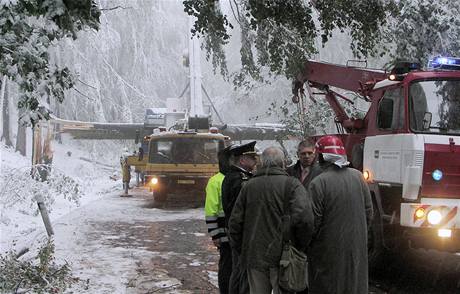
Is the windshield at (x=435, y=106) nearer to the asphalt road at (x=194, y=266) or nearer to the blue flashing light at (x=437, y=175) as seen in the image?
the blue flashing light at (x=437, y=175)

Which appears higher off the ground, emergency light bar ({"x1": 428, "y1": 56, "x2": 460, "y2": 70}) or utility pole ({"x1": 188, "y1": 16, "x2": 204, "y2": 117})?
utility pole ({"x1": 188, "y1": 16, "x2": 204, "y2": 117})

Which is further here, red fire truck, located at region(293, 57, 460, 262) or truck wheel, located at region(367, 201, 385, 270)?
truck wheel, located at region(367, 201, 385, 270)

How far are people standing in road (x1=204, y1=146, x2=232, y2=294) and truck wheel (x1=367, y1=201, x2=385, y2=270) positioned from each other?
2.43m

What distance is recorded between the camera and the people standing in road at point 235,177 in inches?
212

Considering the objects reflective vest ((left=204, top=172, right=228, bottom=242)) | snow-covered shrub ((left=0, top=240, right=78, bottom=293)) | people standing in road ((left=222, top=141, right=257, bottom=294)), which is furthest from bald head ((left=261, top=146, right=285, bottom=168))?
snow-covered shrub ((left=0, top=240, right=78, bottom=293))

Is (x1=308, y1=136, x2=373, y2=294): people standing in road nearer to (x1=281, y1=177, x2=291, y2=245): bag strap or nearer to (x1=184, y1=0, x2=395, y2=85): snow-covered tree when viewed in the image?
(x1=281, y1=177, x2=291, y2=245): bag strap

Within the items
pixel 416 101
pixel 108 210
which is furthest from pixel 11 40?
pixel 108 210

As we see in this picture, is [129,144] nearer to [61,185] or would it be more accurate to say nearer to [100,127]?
[100,127]

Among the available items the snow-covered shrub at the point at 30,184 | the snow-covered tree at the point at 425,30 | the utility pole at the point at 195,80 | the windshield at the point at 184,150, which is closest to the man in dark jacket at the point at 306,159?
the snow-covered tree at the point at 425,30

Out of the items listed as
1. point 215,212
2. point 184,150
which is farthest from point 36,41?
point 184,150

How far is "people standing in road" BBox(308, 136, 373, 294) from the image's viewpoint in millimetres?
4277

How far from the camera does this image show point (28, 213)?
1541 centimetres

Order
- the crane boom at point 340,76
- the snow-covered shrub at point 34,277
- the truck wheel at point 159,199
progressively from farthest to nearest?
the truck wheel at point 159,199
the crane boom at point 340,76
the snow-covered shrub at point 34,277

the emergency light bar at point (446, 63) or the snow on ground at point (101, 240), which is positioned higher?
the emergency light bar at point (446, 63)
